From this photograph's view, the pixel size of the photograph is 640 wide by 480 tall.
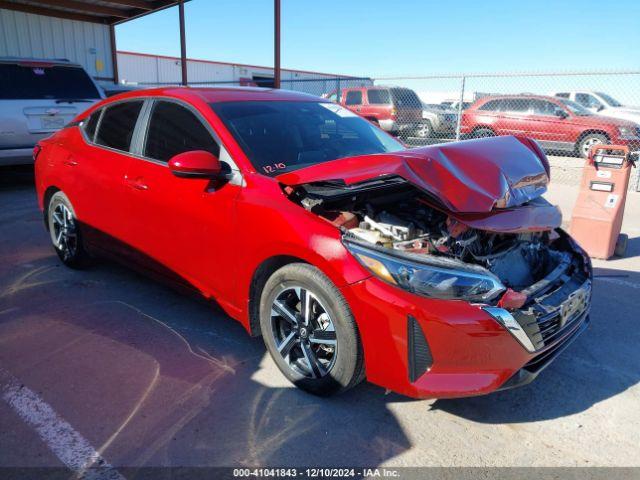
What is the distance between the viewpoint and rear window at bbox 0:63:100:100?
757 centimetres

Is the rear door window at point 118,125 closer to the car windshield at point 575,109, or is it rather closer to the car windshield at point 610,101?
the car windshield at point 575,109

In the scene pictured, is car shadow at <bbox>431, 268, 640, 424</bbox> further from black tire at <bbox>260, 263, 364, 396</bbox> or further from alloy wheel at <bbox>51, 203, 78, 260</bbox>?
alloy wheel at <bbox>51, 203, 78, 260</bbox>

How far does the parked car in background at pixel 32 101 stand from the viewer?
24.3ft

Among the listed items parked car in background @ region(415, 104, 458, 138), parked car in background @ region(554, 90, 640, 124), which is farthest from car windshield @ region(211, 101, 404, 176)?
parked car in background @ region(554, 90, 640, 124)

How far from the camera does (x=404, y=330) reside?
2.32 m

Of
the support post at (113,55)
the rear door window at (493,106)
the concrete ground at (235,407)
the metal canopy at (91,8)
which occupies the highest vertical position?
the metal canopy at (91,8)

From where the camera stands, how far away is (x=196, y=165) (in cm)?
293

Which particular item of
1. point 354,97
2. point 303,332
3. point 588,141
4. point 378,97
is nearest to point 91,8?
point 354,97

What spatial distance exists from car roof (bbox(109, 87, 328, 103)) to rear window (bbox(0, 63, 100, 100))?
15.1 ft

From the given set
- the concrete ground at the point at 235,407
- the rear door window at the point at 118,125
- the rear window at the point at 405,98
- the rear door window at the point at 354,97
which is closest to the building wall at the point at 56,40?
the rear door window at the point at 354,97

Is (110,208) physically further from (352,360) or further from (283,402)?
(352,360)

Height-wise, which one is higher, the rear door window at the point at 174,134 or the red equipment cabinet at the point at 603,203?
the rear door window at the point at 174,134

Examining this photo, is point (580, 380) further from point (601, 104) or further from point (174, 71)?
point (174, 71)

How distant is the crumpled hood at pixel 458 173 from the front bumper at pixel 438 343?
1.74 feet
